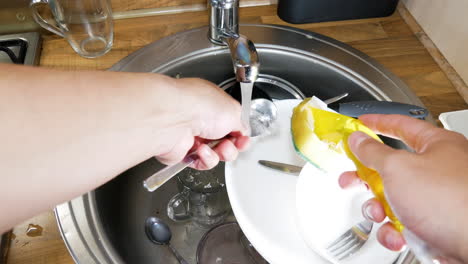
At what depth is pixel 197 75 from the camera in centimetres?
69

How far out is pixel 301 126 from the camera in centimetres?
50

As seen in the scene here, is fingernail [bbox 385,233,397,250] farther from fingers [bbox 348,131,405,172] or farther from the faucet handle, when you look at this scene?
the faucet handle

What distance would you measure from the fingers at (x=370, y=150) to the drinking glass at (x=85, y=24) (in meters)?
0.47

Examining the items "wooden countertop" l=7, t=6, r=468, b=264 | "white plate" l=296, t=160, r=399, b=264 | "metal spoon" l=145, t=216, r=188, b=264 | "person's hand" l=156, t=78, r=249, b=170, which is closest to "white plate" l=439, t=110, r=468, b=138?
"wooden countertop" l=7, t=6, r=468, b=264

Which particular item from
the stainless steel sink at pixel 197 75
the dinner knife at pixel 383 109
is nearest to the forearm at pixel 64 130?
the stainless steel sink at pixel 197 75

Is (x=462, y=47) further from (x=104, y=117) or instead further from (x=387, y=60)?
(x=104, y=117)

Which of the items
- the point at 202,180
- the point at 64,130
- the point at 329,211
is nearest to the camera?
the point at 64,130

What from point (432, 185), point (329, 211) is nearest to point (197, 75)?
point (329, 211)

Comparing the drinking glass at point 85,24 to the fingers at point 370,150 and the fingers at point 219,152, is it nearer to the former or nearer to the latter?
the fingers at point 219,152

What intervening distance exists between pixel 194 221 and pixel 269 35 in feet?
1.18

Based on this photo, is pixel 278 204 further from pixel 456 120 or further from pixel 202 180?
pixel 456 120

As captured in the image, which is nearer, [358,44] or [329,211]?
[329,211]

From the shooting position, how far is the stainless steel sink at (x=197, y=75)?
1.69ft

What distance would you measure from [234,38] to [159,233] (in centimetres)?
29
